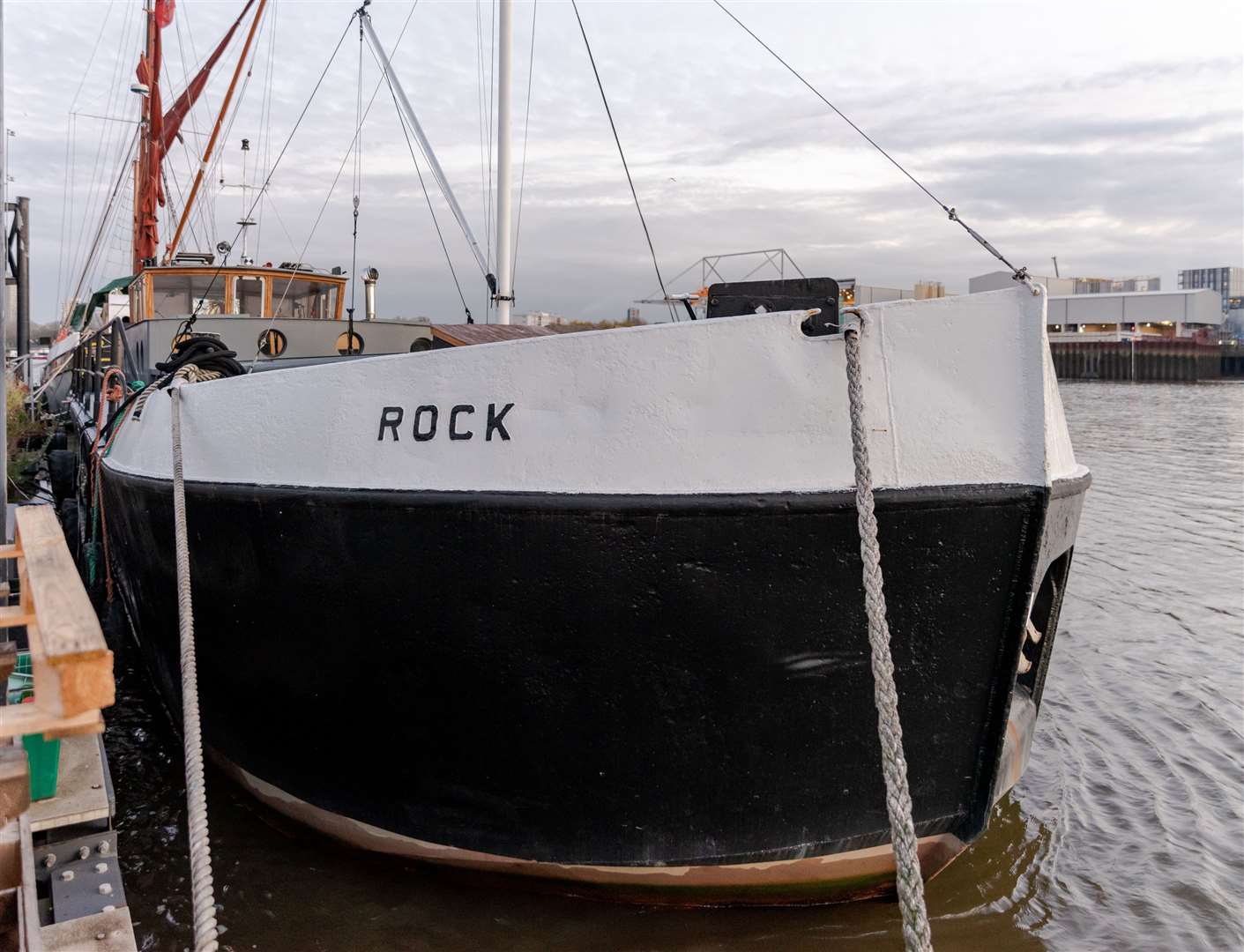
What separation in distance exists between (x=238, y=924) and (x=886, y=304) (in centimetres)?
324

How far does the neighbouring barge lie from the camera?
122 inches

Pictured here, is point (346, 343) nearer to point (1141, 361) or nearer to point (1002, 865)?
point (1002, 865)

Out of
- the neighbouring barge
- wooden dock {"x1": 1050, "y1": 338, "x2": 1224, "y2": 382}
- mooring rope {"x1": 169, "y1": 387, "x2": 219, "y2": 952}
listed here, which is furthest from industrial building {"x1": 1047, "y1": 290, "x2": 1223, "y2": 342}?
mooring rope {"x1": 169, "y1": 387, "x2": 219, "y2": 952}

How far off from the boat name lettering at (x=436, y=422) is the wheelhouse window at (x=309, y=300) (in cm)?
576

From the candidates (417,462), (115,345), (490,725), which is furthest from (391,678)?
(115,345)

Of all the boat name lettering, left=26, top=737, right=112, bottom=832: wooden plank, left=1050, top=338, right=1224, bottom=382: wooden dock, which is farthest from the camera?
left=1050, top=338, right=1224, bottom=382: wooden dock

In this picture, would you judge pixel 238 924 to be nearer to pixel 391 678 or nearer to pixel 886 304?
pixel 391 678

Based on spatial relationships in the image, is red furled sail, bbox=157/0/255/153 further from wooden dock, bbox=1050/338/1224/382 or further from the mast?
wooden dock, bbox=1050/338/1224/382

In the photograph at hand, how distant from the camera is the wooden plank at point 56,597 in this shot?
222 cm

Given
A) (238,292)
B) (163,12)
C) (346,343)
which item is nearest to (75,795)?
(346,343)

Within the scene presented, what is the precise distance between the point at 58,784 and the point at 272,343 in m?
4.73

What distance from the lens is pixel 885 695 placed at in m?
2.66

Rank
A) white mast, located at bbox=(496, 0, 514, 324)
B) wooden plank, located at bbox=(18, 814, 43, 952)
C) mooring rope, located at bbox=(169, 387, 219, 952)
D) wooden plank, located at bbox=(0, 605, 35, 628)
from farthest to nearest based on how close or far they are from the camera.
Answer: white mast, located at bbox=(496, 0, 514, 324), wooden plank, located at bbox=(0, 605, 35, 628), wooden plank, located at bbox=(18, 814, 43, 952), mooring rope, located at bbox=(169, 387, 219, 952)

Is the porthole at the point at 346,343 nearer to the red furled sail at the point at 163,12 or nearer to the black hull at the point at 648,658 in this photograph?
the black hull at the point at 648,658
